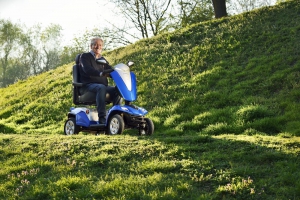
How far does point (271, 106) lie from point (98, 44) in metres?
4.96

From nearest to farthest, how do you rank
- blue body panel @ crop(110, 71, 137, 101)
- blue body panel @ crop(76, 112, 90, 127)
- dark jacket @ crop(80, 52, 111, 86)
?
blue body panel @ crop(110, 71, 137, 101) → dark jacket @ crop(80, 52, 111, 86) → blue body panel @ crop(76, 112, 90, 127)

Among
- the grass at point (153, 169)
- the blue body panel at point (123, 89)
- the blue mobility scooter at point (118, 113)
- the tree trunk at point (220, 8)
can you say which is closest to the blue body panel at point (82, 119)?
the blue mobility scooter at point (118, 113)

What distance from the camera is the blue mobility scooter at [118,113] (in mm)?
8914

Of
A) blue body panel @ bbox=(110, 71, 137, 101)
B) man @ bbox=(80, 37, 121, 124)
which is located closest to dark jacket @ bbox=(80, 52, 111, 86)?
man @ bbox=(80, 37, 121, 124)

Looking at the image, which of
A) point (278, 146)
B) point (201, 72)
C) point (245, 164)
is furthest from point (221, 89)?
point (245, 164)

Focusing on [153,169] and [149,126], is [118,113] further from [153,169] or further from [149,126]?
[153,169]

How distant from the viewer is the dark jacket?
9414 mm

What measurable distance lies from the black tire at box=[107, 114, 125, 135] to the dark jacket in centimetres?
121

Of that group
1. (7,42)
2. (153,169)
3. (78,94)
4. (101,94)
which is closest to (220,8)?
(78,94)

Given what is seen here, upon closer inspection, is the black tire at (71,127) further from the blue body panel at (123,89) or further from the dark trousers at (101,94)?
the blue body panel at (123,89)

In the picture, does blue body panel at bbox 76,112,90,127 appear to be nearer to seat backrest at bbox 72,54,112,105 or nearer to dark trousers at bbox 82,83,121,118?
seat backrest at bbox 72,54,112,105

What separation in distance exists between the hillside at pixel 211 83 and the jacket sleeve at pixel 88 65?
104 inches

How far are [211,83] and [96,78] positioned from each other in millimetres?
4925

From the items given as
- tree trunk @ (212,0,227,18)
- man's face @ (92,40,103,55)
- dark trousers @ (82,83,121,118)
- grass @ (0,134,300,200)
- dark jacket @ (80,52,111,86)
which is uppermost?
tree trunk @ (212,0,227,18)
